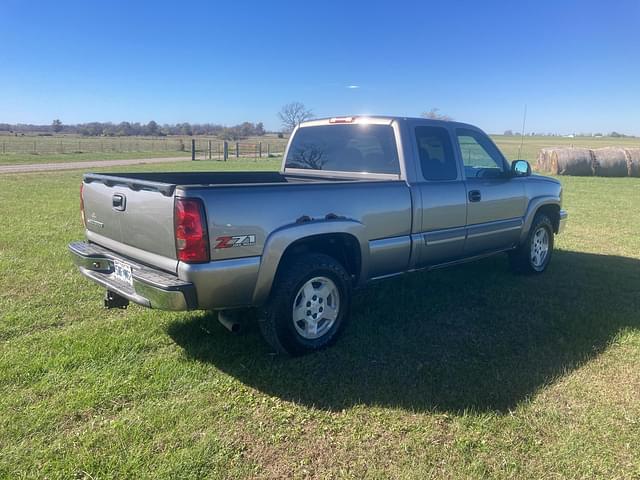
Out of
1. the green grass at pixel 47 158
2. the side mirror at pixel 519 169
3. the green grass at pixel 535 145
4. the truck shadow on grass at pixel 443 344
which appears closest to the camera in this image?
the truck shadow on grass at pixel 443 344

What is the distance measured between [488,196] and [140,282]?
12.2ft

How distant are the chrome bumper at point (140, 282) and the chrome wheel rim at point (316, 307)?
91 cm

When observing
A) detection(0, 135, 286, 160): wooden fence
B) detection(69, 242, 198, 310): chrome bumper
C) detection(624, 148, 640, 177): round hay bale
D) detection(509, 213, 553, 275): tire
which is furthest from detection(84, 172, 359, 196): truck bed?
detection(0, 135, 286, 160): wooden fence

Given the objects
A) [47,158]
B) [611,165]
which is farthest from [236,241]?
[47,158]

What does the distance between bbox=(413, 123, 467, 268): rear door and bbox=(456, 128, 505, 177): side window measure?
0.30 meters

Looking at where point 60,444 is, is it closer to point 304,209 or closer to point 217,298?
point 217,298

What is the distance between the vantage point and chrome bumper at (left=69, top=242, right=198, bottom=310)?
122 inches

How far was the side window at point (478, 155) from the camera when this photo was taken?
207 inches

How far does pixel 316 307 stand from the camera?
389cm

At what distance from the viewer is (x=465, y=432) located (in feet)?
9.55

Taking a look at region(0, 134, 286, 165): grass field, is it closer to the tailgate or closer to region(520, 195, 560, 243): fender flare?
the tailgate

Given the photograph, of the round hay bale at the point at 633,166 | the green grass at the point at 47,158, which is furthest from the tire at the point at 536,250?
the green grass at the point at 47,158

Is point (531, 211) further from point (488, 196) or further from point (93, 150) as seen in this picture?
point (93, 150)

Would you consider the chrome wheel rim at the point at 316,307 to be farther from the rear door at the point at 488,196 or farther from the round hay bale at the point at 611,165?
the round hay bale at the point at 611,165
